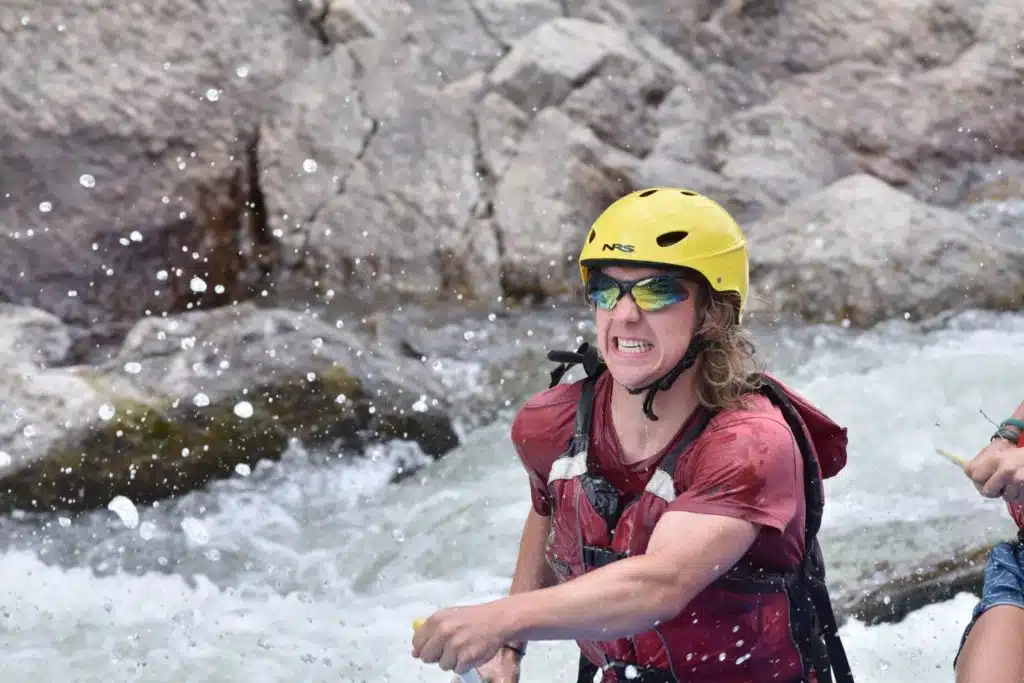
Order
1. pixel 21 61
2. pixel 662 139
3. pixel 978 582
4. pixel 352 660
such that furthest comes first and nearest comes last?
pixel 662 139 → pixel 21 61 → pixel 352 660 → pixel 978 582

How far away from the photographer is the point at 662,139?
1018 centimetres

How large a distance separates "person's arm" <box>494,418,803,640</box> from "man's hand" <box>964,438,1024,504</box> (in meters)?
0.47

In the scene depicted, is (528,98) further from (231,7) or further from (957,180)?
(957,180)

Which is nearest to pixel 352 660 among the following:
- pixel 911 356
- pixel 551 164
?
pixel 911 356

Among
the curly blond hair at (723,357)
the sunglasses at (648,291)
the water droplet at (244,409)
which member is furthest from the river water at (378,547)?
the sunglasses at (648,291)

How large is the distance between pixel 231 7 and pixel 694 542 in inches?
326

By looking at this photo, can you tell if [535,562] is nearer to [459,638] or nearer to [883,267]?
[459,638]

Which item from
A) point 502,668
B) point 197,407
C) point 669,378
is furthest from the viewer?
point 197,407

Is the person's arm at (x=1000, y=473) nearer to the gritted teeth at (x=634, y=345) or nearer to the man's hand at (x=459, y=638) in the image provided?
the gritted teeth at (x=634, y=345)

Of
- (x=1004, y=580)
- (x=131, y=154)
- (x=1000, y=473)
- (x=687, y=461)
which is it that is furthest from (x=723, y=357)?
(x=131, y=154)

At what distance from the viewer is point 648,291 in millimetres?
2451

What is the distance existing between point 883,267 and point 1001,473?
6.51 meters

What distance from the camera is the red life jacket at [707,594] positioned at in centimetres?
235

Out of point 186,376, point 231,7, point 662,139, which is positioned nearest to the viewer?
point 186,376
